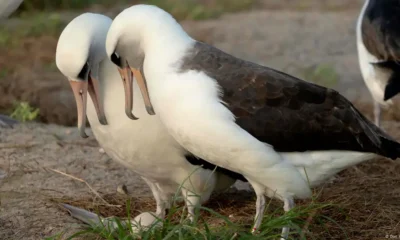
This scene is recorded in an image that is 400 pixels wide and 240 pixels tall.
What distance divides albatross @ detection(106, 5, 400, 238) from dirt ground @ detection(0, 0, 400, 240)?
0.56m

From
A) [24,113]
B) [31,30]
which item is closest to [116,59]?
[24,113]

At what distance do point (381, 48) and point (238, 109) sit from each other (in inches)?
126

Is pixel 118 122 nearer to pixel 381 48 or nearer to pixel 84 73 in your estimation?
pixel 84 73

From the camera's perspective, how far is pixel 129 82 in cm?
511

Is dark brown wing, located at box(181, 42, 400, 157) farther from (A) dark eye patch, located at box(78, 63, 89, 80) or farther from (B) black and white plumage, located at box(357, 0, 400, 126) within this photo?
(B) black and white plumage, located at box(357, 0, 400, 126)

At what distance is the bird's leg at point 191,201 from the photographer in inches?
204

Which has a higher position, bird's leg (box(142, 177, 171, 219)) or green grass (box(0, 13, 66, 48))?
bird's leg (box(142, 177, 171, 219))

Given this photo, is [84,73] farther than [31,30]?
No

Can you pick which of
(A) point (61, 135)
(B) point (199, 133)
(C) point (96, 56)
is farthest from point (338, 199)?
(A) point (61, 135)

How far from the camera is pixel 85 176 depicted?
644 cm

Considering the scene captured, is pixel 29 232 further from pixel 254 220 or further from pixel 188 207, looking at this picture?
pixel 254 220

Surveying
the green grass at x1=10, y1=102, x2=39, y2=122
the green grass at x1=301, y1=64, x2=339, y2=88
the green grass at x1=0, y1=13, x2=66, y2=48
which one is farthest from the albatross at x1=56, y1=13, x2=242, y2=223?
the green grass at x1=0, y1=13, x2=66, y2=48

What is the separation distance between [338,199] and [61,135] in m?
2.73

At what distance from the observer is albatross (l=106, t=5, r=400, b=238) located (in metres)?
4.67
